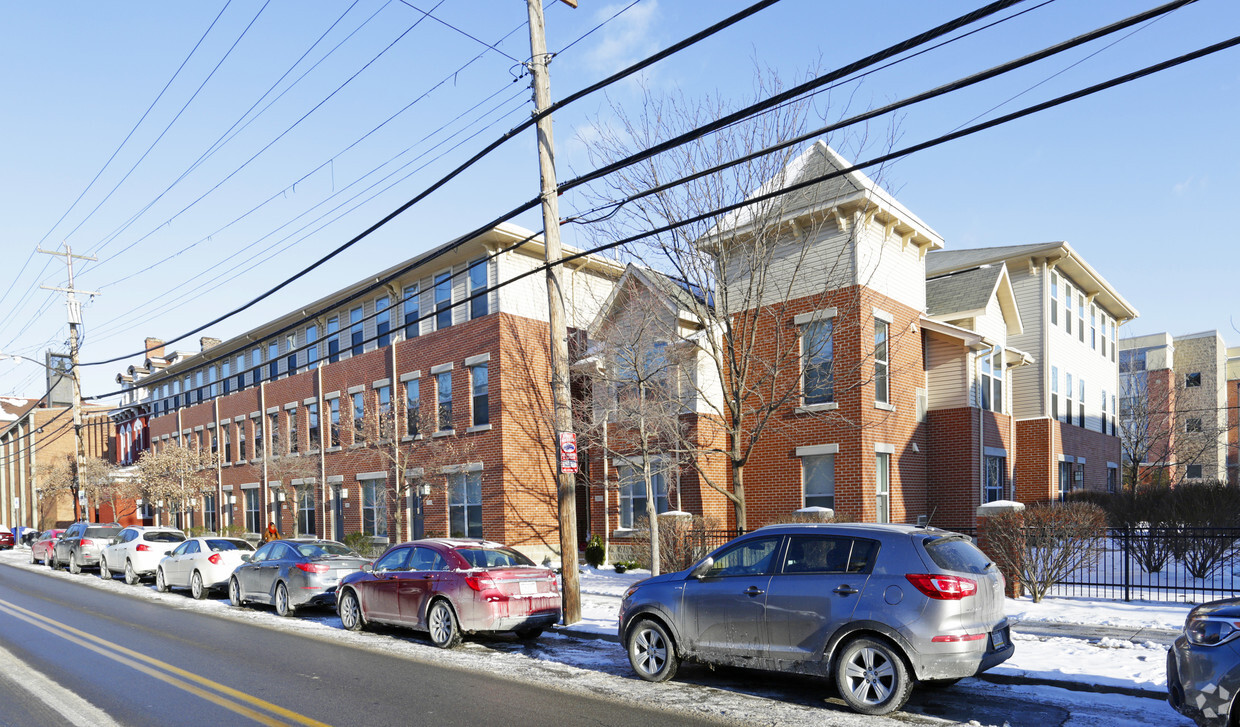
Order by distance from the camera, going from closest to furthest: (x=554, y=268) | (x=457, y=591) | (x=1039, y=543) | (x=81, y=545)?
1. (x=457, y=591)
2. (x=554, y=268)
3. (x=1039, y=543)
4. (x=81, y=545)

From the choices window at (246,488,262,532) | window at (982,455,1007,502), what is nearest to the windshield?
window at (982,455,1007,502)

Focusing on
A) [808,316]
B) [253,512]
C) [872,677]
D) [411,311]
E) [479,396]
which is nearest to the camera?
[872,677]

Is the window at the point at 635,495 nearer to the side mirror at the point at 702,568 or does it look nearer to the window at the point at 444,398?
the window at the point at 444,398

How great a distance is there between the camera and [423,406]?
27.4 m

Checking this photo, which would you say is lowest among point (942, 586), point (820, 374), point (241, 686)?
point (241, 686)

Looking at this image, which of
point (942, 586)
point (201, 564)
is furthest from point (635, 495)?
point (942, 586)

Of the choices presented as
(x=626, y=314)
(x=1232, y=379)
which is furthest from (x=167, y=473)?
(x=1232, y=379)

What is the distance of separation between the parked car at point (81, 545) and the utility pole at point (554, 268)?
19163 millimetres

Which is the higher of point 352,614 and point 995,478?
point 995,478

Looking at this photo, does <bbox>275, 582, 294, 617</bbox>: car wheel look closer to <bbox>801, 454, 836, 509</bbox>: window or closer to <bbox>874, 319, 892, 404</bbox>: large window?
<bbox>801, 454, 836, 509</bbox>: window

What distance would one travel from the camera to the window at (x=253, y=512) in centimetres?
3768

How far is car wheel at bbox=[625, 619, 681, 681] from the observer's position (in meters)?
9.07

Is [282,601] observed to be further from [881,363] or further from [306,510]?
[306,510]

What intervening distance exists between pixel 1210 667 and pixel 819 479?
14.7 metres
